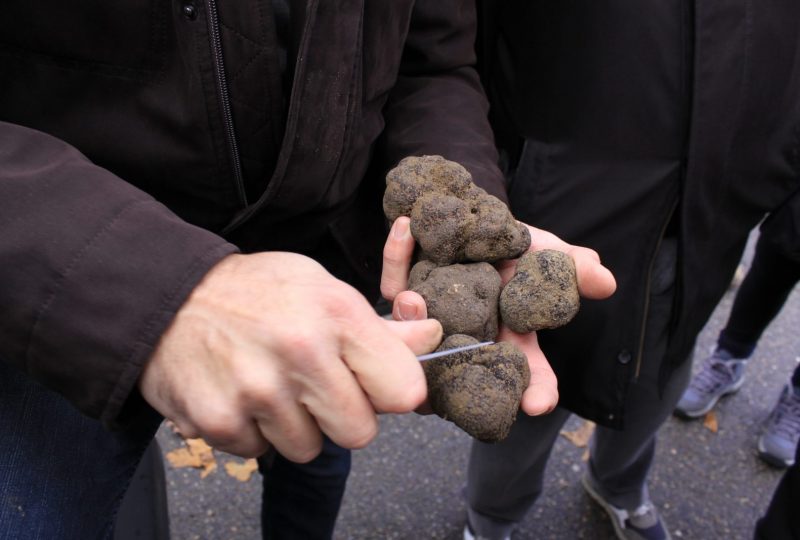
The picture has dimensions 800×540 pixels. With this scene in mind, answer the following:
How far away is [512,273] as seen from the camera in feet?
5.03

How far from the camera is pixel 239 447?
0.98 metres

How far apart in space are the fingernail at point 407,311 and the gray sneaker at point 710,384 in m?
2.29

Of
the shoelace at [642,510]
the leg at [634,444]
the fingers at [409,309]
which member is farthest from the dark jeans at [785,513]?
the fingers at [409,309]

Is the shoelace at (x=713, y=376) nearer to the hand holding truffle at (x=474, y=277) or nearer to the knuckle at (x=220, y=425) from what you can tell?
the hand holding truffle at (x=474, y=277)

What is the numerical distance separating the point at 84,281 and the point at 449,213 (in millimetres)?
746

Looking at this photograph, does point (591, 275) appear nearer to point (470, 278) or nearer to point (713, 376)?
point (470, 278)

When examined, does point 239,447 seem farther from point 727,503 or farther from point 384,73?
point 727,503

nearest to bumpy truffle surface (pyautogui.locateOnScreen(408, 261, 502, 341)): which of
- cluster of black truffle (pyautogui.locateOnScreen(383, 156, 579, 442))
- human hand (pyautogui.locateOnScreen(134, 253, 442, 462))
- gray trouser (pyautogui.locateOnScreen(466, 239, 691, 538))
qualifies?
cluster of black truffle (pyautogui.locateOnScreen(383, 156, 579, 442))

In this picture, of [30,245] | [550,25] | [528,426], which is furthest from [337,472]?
[550,25]

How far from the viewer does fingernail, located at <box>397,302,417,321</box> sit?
124cm

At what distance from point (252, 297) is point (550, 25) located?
1195 millimetres

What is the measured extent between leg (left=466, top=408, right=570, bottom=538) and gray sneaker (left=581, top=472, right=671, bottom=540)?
0.44 meters

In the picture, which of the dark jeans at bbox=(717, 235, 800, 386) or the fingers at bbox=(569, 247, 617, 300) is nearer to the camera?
the fingers at bbox=(569, 247, 617, 300)

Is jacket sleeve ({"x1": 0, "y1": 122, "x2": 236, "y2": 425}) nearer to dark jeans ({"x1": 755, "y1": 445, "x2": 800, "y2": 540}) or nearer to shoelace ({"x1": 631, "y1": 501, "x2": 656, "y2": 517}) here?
dark jeans ({"x1": 755, "y1": 445, "x2": 800, "y2": 540})
